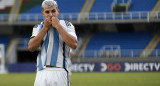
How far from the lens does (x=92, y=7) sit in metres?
38.8

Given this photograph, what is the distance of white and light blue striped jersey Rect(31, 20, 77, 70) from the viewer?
4.79 metres

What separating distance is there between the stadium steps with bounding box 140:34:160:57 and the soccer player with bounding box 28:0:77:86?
29.2 meters

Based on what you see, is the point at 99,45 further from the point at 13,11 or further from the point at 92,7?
the point at 13,11

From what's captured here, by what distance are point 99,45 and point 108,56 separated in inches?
130

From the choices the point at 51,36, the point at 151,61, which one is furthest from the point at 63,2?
the point at 51,36

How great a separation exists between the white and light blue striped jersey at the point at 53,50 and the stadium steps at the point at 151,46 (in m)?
29.2


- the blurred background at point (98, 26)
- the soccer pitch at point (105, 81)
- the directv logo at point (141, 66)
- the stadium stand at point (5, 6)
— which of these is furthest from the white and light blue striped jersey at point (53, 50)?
the stadium stand at point (5, 6)

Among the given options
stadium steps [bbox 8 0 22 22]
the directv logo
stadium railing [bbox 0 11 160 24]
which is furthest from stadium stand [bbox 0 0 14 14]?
the directv logo

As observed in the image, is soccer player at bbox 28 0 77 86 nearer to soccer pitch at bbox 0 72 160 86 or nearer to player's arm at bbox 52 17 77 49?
player's arm at bbox 52 17 77 49

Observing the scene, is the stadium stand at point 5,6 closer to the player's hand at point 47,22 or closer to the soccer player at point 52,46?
the soccer player at point 52,46

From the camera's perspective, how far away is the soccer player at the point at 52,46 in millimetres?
4668

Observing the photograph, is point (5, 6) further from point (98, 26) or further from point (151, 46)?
point (151, 46)

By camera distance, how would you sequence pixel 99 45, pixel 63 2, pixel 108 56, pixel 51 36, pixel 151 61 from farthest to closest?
1. pixel 63 2
2. pixel 99 45
3. pixel 108 56
4. pixel 151 61
5. pixel 51 36

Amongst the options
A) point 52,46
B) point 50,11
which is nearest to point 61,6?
point 52,46
